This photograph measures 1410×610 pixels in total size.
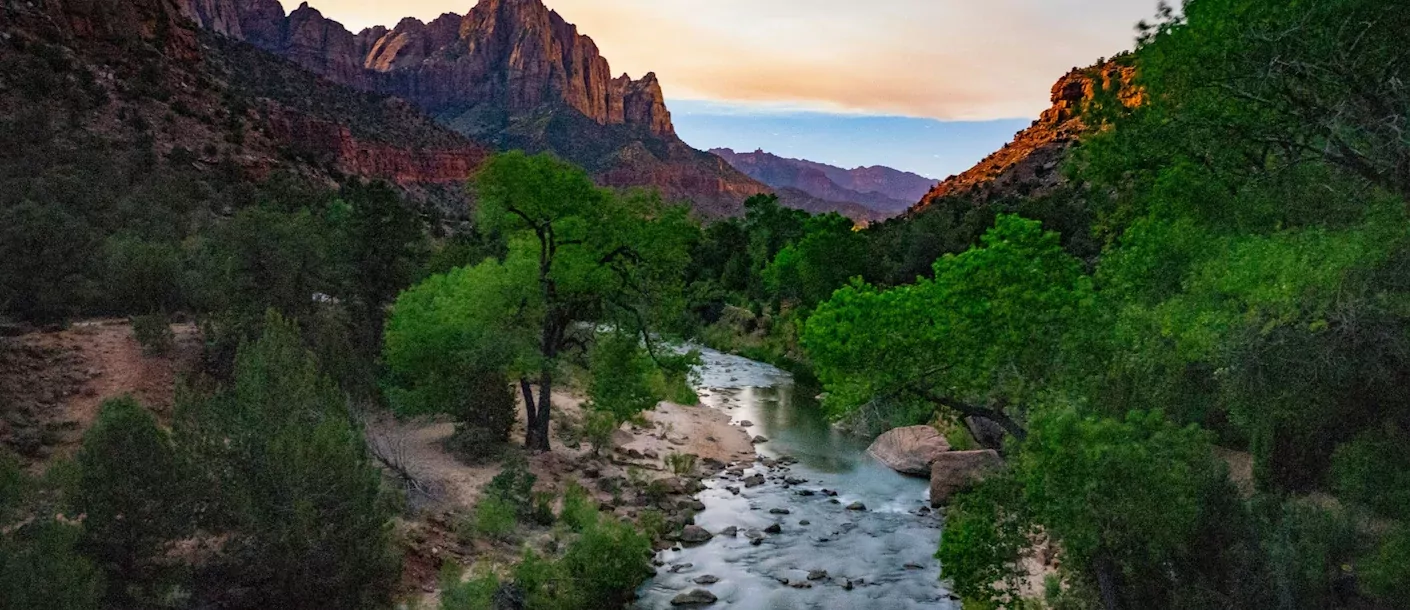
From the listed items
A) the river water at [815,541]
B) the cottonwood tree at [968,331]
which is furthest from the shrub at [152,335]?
the cottonwood tree at [968,331]

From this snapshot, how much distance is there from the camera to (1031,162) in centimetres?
7869

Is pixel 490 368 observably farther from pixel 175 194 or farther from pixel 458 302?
pixel 175 194

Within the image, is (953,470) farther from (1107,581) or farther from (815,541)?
(1107,581)

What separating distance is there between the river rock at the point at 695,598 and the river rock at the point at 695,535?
9.49ft

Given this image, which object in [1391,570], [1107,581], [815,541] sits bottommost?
[815,541]

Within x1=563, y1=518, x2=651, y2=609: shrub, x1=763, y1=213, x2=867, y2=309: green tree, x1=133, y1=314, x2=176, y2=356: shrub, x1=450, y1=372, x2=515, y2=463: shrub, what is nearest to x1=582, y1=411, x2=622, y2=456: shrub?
x1=450, y1=372, x2=515, y2=463: shrub

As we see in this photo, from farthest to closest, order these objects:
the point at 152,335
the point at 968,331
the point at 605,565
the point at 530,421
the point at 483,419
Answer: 1. the point at 530,421
2. the point at 483,419
3. the point at 152,335
4. the point at 605,565
5. the point at 968,331

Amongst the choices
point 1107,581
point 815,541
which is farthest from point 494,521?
point 1107,581

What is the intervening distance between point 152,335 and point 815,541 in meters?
17.3

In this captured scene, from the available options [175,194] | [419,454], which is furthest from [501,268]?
[175,194]

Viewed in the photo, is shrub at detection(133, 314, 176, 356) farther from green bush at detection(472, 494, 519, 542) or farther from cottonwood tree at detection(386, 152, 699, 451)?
green bush at detection(472, 494, 519, 542)

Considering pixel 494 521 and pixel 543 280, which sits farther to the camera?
pixel 543 280

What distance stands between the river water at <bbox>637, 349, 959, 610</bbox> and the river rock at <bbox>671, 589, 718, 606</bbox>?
21cm

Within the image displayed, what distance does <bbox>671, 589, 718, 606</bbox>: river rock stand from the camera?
600 inches
